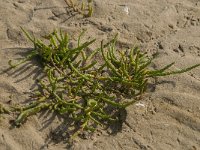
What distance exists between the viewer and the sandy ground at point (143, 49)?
8.66ft

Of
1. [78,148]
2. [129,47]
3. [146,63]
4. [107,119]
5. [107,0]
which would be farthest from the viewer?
[107,0]

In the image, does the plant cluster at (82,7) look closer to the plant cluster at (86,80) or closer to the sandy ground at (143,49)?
the sandy ground at (143,49)

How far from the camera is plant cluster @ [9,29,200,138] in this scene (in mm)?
2748

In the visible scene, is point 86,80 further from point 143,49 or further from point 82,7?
point 82,7

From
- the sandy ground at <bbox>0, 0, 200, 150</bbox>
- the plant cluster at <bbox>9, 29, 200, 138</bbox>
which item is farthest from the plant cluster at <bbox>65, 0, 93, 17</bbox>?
the plant cluster at <bbox>9, 29, 200, 138</bbox>

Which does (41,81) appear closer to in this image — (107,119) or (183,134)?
(107,119)

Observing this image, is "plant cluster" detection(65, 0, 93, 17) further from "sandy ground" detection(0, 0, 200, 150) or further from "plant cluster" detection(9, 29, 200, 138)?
"plant cluster" detection(9, 29, 200, 138)

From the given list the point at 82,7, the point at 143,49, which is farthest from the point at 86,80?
the point at 82,7

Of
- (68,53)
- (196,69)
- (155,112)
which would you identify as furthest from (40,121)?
(196,69)

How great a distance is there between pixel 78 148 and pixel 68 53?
Answer: 0.83m

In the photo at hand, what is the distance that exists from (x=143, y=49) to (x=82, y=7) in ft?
2.40

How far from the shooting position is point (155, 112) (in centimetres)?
284

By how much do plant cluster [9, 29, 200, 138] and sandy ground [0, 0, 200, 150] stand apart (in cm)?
9

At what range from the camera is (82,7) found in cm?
354
